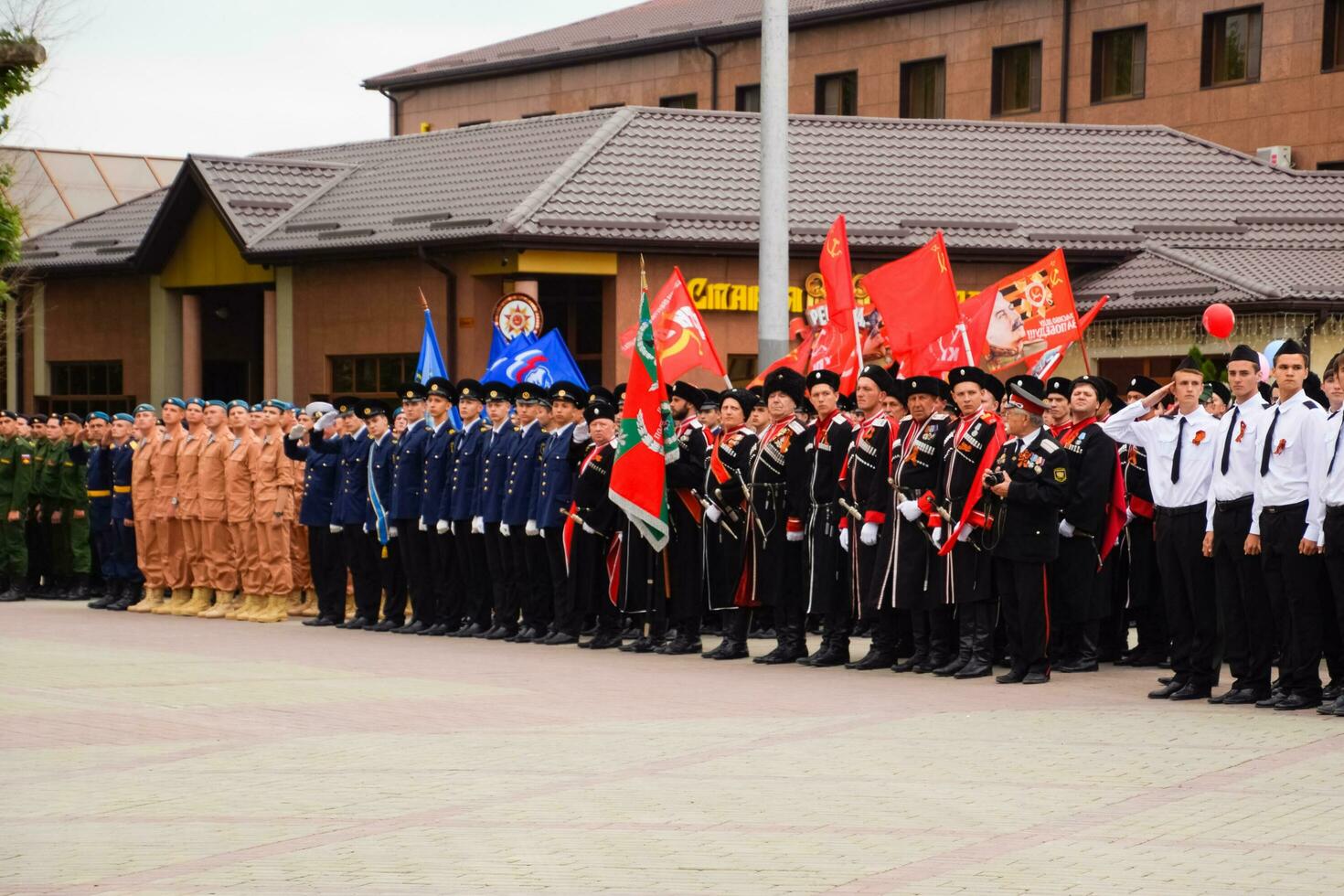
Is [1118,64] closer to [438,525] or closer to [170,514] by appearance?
[170,514]

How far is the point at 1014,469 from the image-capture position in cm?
1336

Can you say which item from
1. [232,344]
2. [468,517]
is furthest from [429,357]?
[232,344]

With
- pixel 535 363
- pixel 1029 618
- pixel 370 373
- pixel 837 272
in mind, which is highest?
pixel 837 272

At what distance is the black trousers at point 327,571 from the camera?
61.7ft

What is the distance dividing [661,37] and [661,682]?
31496 millimetres

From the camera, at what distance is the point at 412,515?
17.7 metres

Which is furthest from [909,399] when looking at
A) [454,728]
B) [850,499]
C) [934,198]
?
[934,198]

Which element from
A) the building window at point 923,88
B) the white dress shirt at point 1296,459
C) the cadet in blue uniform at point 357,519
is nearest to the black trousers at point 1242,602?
the white dress shirt at point 1296,459

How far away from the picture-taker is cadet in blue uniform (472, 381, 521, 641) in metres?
17.0

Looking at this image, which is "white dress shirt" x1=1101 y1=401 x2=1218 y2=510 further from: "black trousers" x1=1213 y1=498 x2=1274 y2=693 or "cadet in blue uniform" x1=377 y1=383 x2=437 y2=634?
"cadet in blue uniform" x1=377 y1=383 x2=437 y2=634

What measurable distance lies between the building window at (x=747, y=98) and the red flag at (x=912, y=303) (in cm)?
2631

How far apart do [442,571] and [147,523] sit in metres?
4.59

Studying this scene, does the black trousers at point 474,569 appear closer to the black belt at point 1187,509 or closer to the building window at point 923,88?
the black belt at point 1187,509

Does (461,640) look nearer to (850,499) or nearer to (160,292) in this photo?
(850,499)
